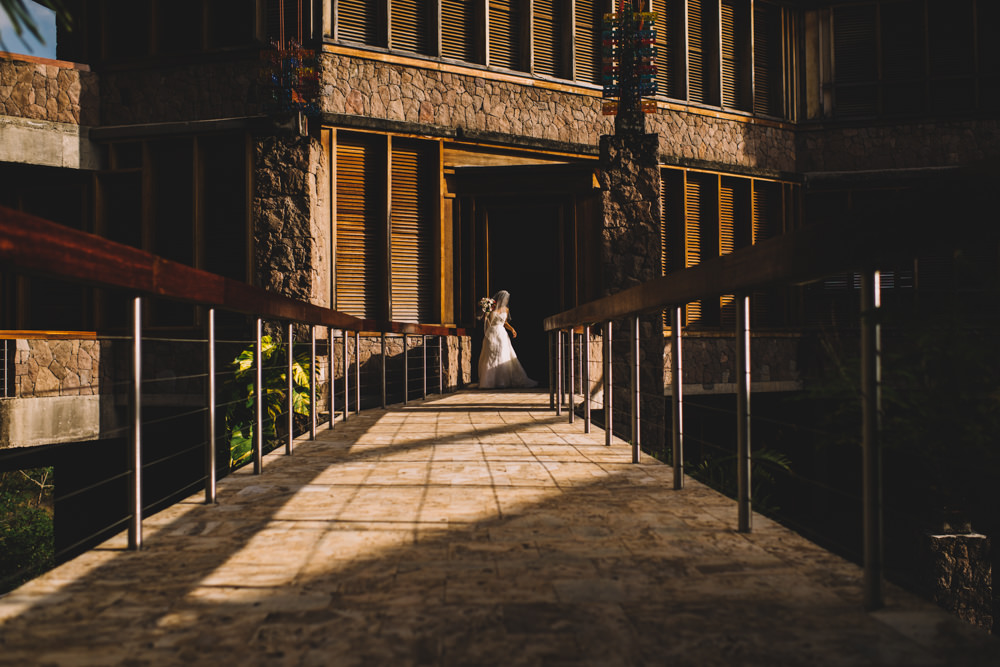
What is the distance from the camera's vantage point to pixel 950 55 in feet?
47.0

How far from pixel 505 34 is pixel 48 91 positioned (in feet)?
23.2

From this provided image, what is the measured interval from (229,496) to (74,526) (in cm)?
875

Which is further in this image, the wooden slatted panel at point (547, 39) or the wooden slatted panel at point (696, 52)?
the wooden slatted panel at point (696, 52)

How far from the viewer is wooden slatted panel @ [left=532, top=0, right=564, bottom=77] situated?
43.4 ft

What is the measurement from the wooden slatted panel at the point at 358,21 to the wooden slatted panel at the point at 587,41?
3540 mm

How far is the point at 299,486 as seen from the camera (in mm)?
4184

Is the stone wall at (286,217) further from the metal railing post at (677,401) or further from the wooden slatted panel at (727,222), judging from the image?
the wooden slatted panel at (727,222)

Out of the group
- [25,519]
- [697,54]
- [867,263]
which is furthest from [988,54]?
[25,519]

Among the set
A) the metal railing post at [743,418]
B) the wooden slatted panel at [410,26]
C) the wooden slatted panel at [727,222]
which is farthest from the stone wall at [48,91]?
the metal railing post at [743,418]

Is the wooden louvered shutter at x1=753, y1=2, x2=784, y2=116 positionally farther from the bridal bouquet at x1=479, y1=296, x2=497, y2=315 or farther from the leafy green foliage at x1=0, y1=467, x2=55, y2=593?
the leafy green foliage at x1=0, y1=467, x2=55, y2=593

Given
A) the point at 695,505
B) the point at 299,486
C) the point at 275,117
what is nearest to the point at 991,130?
the point at 275,117

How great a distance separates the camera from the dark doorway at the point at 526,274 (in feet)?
46.3

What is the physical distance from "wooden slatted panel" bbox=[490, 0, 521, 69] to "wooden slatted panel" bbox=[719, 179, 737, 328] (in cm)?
443

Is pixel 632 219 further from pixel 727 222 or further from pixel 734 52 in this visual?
pixel 734 52
